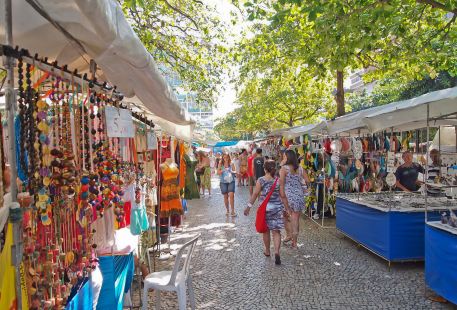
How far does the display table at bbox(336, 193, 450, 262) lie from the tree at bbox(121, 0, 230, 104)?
234 inches

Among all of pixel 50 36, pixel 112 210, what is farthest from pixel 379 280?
pixel 50 36

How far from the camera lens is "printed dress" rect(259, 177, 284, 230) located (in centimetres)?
609

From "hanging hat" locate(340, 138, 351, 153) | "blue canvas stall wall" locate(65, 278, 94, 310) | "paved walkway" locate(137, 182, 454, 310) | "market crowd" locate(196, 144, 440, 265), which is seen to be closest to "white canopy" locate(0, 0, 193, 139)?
"blue canvas stall wall" locate(65, 278, 94, 310)

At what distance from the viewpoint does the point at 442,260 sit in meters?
4.34

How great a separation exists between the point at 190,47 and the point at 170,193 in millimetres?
5842

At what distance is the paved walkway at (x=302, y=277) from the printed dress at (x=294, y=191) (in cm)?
81

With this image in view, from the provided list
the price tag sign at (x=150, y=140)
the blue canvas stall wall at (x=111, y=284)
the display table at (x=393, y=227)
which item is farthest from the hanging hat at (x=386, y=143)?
the blue canvas stall wall at (x=111, y=284)

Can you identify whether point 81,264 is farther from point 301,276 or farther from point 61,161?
point 301,276

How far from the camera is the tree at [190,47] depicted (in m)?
9.60

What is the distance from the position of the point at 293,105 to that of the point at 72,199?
824 inches

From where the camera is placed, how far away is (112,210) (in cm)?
348

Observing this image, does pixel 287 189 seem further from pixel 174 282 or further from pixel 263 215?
pixel 174 282

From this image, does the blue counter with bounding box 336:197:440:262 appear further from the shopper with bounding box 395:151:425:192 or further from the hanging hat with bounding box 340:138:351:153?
the hanging hat with bounding box 340:138:351:153

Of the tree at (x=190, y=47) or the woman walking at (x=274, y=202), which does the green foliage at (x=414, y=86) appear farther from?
the woman walking at (x=274, y=202)
